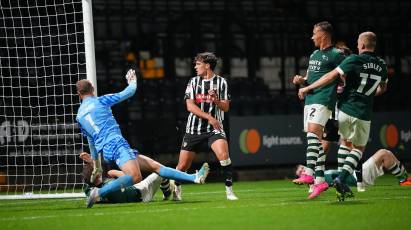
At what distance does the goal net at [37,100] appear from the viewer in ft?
44.7

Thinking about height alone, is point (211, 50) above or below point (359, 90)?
above

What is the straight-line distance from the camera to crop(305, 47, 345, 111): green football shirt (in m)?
9.94

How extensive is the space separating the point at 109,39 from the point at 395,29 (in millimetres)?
6646

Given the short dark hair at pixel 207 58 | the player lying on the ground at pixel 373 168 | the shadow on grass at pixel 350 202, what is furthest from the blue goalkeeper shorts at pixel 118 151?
the player lying on the ground at pixel 373 168

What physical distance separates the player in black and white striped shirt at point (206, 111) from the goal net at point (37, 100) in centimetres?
325

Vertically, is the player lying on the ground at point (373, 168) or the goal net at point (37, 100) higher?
the goal net at point (37, 100)

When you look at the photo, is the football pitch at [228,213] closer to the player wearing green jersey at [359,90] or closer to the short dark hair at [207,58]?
the player wearing green jersey at [359,90]

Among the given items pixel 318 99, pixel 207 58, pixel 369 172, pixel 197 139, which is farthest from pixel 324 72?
pixel 369 172

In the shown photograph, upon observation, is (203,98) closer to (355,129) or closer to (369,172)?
(355,129)

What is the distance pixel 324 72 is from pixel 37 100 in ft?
18.8

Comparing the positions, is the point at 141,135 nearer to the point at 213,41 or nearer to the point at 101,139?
the point at 213,41

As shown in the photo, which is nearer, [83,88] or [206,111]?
[83,88]

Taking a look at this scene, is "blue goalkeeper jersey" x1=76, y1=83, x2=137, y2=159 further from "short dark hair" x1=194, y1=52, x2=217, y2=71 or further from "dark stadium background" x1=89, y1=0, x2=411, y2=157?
"dark stadium background" x1=89, y1=0, x2=411, y2=157

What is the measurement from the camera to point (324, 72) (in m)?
10.1
